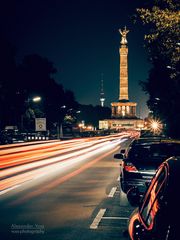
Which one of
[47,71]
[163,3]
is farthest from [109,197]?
[47,71]

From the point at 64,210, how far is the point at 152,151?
2.72 metres

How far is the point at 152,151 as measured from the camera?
1202 cm

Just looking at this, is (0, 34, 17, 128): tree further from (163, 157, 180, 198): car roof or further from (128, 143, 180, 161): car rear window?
(163, 157, 180, 198): car roof

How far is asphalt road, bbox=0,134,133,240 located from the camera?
8461 millimetres

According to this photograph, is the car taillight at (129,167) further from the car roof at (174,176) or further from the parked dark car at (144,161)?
the car roof at (174,176)

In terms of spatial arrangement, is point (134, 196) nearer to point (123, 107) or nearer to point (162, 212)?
point (162, 212)

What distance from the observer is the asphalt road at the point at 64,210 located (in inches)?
333

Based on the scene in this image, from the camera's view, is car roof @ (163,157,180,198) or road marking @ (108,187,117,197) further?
road marking @ (108,187,117,197)

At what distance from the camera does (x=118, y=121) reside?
199 m

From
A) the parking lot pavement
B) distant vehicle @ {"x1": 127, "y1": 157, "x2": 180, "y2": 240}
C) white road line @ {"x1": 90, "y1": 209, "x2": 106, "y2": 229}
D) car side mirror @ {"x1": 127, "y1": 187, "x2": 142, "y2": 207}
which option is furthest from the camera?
white road line @ {"x1": 90, "y1": 209, "x2": 106, "y2": 229}

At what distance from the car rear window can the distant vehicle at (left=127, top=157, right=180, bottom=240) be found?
285 inches

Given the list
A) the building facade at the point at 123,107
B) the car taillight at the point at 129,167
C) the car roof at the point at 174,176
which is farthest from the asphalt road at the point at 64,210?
the building facade at the point at 123,107

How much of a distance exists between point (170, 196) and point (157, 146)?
28.3ft

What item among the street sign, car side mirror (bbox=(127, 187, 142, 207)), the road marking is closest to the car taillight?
the road marking
